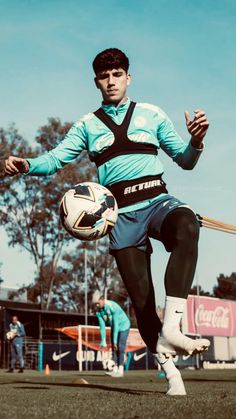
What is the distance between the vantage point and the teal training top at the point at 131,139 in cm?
490

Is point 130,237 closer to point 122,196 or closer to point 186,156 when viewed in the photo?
point 122,196

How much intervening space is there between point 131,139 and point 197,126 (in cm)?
57

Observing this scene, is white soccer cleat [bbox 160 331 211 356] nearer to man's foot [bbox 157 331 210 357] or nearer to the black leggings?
man's foot [bbox 157 331 210 357]

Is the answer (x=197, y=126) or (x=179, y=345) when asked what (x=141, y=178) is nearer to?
(x=197, y=126)

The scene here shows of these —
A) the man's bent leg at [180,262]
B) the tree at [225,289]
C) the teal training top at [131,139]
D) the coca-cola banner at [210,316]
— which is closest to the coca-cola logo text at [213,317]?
the coca-cola banner at [210,316]

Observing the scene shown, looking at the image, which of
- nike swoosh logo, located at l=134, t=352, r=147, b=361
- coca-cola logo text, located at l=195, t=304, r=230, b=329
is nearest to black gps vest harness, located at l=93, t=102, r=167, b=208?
nike swoosh logo, located at l=134, t=352, r=147, b=361

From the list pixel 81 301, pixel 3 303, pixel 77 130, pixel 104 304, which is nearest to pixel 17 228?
pixel 3 303

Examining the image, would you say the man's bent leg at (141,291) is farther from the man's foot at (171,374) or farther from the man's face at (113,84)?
the man's face at (113,84)

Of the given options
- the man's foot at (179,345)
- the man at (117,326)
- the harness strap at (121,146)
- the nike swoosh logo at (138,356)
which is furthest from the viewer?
the nike swoosh logo at (138,356)

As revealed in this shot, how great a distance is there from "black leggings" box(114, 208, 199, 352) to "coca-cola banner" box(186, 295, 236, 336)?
86.8 ft

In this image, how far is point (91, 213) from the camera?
15.3 ft

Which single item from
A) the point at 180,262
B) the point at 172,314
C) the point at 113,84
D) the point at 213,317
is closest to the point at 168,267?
the point at 180,262

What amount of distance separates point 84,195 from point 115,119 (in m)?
0.71

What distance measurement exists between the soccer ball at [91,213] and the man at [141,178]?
0.57 ft
